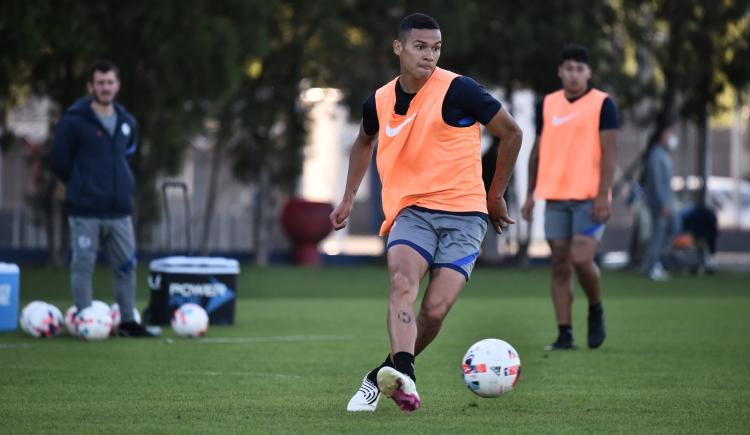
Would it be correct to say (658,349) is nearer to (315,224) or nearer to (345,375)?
(345,375)

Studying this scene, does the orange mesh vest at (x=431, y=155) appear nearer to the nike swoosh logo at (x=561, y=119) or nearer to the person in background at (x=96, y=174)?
the nike swoosh logo at (x=561, y=119)

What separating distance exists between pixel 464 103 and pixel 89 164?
18.3 feet

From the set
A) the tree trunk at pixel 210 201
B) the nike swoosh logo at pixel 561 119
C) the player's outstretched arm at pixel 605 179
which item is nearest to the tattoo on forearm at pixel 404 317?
the player's outstretched arm at pixel 605 179

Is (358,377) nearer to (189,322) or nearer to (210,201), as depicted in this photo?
(189,322)

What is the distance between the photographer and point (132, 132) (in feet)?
43.1

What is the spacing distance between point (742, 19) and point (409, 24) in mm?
21333

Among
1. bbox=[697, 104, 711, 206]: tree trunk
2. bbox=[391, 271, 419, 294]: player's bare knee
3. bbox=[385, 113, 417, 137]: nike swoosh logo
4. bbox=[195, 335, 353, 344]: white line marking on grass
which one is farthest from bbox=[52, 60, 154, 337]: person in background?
bbox=[697, 104, 711, 206]: tree trunk

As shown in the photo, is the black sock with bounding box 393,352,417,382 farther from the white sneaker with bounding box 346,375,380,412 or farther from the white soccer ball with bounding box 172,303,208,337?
the white soccer ball with bounding box 172,303,208,337

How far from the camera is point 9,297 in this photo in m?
13.8

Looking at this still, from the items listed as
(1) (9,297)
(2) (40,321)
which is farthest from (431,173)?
(1) (9,297)

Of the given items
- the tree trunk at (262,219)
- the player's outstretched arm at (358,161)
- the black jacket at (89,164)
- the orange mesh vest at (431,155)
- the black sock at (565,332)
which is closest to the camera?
the orange mesh vest at (431,155)

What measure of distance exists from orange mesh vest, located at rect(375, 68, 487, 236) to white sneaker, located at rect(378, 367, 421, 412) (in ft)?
3.88

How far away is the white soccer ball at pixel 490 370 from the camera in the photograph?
829 cm

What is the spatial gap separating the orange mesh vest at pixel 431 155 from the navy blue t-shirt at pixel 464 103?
Answer: 0.11 feet
